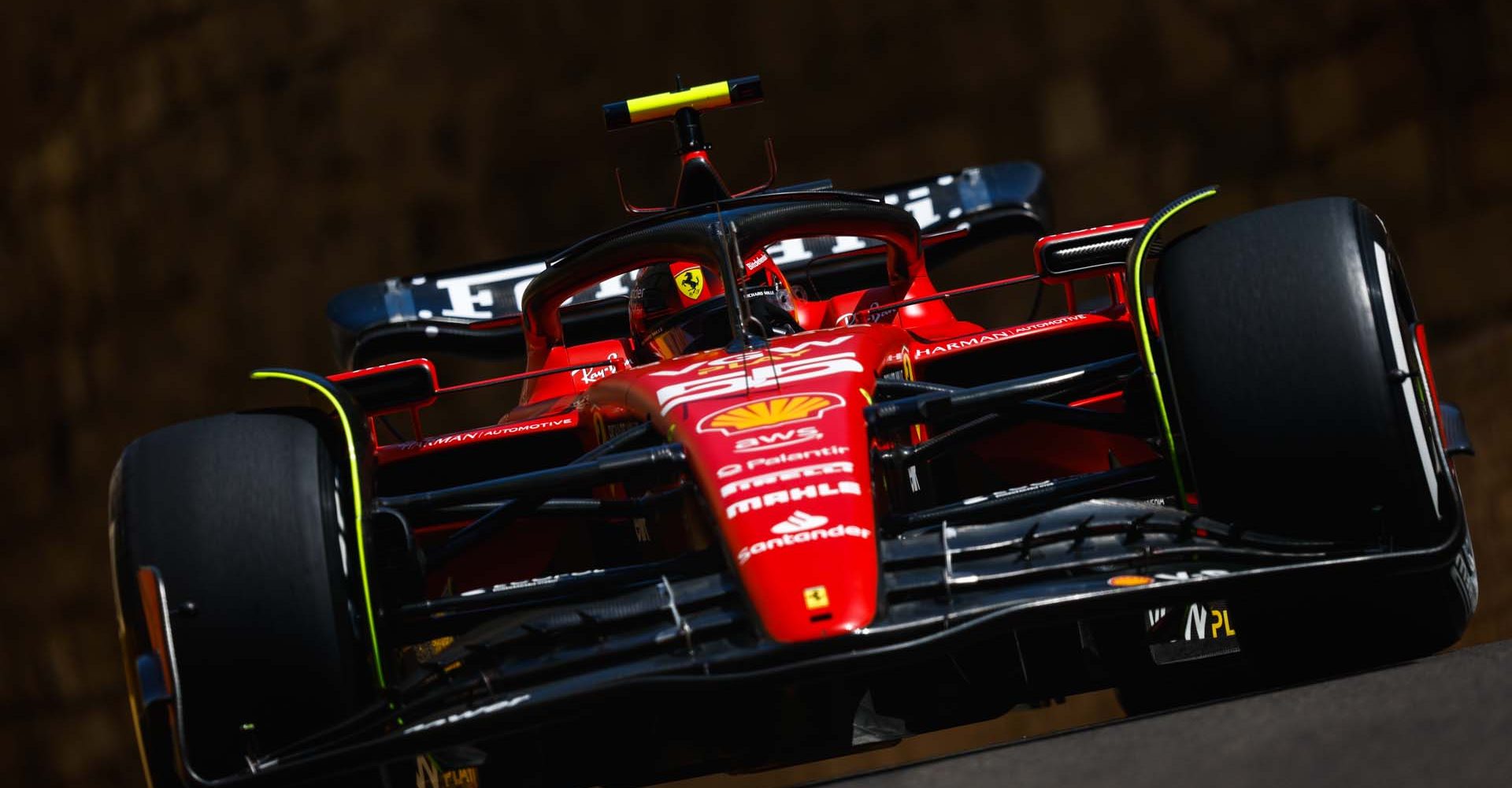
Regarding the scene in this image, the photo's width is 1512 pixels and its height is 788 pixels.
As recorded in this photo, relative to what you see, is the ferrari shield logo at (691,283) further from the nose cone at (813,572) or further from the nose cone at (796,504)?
the nose cone at (813,572)

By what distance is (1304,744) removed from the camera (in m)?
2.29

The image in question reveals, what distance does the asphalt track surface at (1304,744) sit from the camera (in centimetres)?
207

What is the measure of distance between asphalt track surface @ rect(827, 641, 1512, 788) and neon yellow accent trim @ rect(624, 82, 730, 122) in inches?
143

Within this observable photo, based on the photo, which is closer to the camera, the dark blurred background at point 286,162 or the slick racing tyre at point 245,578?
the slick racing tyre at point 245,578

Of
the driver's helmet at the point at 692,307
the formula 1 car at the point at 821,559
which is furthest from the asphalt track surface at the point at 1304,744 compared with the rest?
the driver's helmet at the point at 692,307

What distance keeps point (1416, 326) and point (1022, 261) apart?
238 inches

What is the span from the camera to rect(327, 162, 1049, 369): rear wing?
6.42 meters

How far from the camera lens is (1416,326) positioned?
132 inches

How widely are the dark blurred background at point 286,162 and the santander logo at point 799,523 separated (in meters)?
6.11

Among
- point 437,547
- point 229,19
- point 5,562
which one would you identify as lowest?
point 5,562

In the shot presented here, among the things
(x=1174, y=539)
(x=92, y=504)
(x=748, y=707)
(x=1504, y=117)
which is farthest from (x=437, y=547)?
(x=92, y=504)

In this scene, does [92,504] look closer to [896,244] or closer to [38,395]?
[38,395]

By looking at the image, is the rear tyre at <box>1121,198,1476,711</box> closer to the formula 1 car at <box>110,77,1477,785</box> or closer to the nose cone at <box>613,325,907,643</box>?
the formula 1 car at <box>110,77,1477,785</box>

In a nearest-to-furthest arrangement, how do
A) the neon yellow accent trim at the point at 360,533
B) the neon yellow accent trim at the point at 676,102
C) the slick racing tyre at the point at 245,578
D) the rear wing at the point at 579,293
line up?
1. the slick racing tyre at the point at 245,578
2. the neon yellow accent trim at the point at 360,533
3. the neon yellow accent trim at the point at 676,102
4. the rear wing at the point at 579,293
